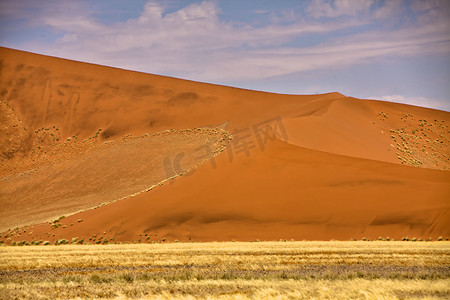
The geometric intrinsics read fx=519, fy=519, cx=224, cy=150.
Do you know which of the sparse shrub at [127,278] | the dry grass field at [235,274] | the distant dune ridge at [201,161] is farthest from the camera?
the distant dune ridge at [201,161]

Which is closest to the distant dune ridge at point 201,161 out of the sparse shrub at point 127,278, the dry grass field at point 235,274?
the dry grass field at point 235,274

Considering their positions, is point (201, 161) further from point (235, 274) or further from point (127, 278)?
point (127, 278)

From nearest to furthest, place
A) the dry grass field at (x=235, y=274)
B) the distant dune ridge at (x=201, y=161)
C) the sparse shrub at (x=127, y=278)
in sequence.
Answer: the dry grass field at (x=235, y=274) < the sparse shrub at (x=127, y=278) < the distant dune ridge at (x=201, y=161)

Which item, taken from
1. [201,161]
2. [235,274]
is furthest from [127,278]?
[201,161]

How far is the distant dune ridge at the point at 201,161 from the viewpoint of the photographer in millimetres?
31562

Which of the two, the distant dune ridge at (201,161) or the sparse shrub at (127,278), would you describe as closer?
the sparse shrub at (127,278)

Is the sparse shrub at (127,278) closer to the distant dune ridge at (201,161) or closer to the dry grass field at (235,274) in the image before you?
the dry grass field at (235,274)

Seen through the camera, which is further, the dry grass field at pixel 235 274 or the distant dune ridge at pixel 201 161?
the distant dune ridge at pixel 201 161

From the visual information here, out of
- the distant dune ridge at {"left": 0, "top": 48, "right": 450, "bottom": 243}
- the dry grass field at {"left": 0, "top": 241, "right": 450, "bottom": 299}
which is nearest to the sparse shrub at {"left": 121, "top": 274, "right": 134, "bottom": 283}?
the dry grass field at {"left": 0, "top": 241, "right": 450, "bottom": 299}

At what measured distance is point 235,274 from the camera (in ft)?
45.5

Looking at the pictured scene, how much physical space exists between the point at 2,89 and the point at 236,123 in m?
33.3

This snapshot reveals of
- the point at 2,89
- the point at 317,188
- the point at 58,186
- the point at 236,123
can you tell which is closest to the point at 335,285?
the point at 317,188

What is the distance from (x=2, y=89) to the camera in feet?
226

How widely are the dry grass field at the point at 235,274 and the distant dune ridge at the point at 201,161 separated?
410 inches
